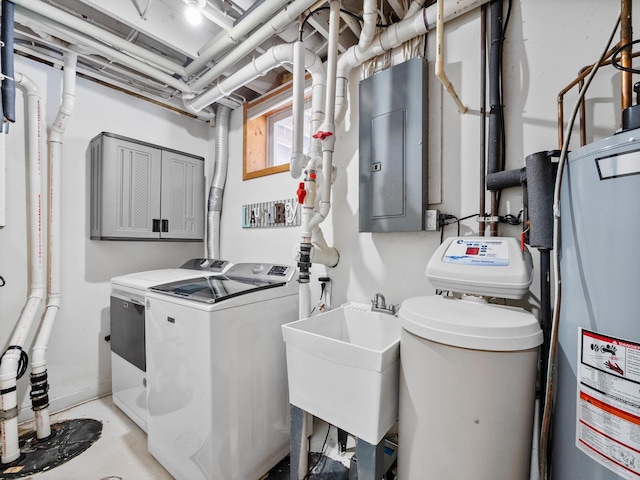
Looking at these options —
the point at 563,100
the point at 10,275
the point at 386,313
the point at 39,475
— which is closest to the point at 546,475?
the point at 386,313

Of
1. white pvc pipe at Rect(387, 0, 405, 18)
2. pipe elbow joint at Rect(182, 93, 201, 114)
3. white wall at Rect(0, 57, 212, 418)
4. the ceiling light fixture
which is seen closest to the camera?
the ceiling light fixture

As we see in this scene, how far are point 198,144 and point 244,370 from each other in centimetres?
240

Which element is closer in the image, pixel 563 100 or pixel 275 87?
pixel 563 100

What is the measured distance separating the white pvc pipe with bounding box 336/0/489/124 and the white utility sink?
141 centimetres

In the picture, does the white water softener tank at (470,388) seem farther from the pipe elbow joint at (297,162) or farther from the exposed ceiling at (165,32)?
the exposed ceiling at (165,32)

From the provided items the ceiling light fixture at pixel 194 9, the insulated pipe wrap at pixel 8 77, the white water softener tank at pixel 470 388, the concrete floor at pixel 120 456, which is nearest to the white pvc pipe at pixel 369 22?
the ceiling light fixture at pixel 194 9

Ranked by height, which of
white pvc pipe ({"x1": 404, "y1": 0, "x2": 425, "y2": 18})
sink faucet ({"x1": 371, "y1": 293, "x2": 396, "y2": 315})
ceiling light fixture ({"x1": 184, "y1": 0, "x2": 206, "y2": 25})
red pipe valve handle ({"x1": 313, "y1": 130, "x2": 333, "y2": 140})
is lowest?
sink faucet ({"x1": 371, "y1": 293, "x2": 396, "y2": 315})

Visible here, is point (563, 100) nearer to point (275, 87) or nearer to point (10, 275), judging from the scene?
point (275, 87)

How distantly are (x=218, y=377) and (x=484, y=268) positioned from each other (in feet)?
4.14

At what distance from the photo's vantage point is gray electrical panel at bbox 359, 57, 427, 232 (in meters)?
1.47

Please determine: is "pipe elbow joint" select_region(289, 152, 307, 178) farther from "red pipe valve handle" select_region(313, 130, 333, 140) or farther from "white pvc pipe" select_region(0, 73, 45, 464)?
"white pvc pipe" select_region(0, 73, 45, 464)

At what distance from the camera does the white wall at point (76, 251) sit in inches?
74.3

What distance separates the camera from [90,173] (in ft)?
7.23

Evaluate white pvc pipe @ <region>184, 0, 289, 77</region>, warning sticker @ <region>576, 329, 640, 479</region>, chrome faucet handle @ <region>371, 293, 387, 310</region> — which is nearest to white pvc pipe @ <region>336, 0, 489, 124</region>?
white pvc pipe @ <region>184, 0, 289, 77</region>
